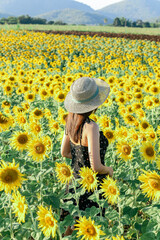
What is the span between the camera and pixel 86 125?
96.2 inches

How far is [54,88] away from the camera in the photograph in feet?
18.5

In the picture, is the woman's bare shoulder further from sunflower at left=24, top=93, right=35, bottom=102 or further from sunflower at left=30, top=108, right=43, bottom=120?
sunflower at left=24, top=93, right=35, bottom=102

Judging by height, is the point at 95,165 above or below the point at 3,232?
above

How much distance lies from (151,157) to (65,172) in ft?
3.44

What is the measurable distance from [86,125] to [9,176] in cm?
86

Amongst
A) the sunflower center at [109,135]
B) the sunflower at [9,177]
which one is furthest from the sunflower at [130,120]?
the sunflower at [9,177]

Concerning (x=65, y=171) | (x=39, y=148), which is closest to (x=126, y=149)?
(x=65, y=171)

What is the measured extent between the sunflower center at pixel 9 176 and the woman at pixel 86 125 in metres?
0.74

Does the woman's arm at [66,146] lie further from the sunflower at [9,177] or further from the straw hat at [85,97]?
the sunflower at [9,177]

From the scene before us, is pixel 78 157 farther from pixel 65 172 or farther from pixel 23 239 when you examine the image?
pixel 23 239

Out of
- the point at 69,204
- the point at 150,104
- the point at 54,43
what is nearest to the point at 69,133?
the point at 69,204

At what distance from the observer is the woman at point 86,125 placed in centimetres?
242

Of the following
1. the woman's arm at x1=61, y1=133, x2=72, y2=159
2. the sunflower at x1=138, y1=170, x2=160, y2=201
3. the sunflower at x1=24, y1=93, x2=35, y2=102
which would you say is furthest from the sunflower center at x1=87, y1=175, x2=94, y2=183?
the sunflower at x1=24, y1=93, x2=35, y2=102

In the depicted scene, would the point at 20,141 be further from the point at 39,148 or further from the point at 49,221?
the point at 49,221
